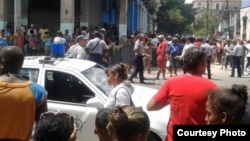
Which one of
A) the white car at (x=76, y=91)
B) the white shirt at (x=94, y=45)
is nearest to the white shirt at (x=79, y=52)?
the white shirt at (x=94, y=45)

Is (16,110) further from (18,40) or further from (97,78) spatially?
(18,40)

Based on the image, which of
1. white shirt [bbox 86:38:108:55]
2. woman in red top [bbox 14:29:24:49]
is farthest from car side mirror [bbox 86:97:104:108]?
woman in red top [bbox 14:29:24:49]

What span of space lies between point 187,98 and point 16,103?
151cm

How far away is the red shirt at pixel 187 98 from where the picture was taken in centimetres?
446

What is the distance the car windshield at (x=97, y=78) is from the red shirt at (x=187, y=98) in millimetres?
2542

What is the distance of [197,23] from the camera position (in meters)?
98.8

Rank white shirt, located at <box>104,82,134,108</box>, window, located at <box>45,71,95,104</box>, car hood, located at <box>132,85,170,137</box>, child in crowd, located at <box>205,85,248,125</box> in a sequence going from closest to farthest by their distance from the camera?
child in crowd, located at <box>205,85,248,125</box>
white shirt, located at <box>104,82,134,108</box>
car hood, located at <box>132,85,170,137</box>
window, located at <box>45,71,95,104</box>

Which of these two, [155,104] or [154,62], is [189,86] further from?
[154,62]

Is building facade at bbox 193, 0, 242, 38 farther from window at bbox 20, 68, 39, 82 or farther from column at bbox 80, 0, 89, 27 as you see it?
window at bbox 20, 68, 39, 82

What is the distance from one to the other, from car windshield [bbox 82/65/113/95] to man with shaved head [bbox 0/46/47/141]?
10.2 feet

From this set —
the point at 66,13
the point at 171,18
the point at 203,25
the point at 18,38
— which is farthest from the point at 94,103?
the point at 203,25

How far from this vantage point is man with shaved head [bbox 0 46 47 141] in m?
3.81

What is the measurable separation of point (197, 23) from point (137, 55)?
Result: 8333cm

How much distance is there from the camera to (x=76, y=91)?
7.09 metres
